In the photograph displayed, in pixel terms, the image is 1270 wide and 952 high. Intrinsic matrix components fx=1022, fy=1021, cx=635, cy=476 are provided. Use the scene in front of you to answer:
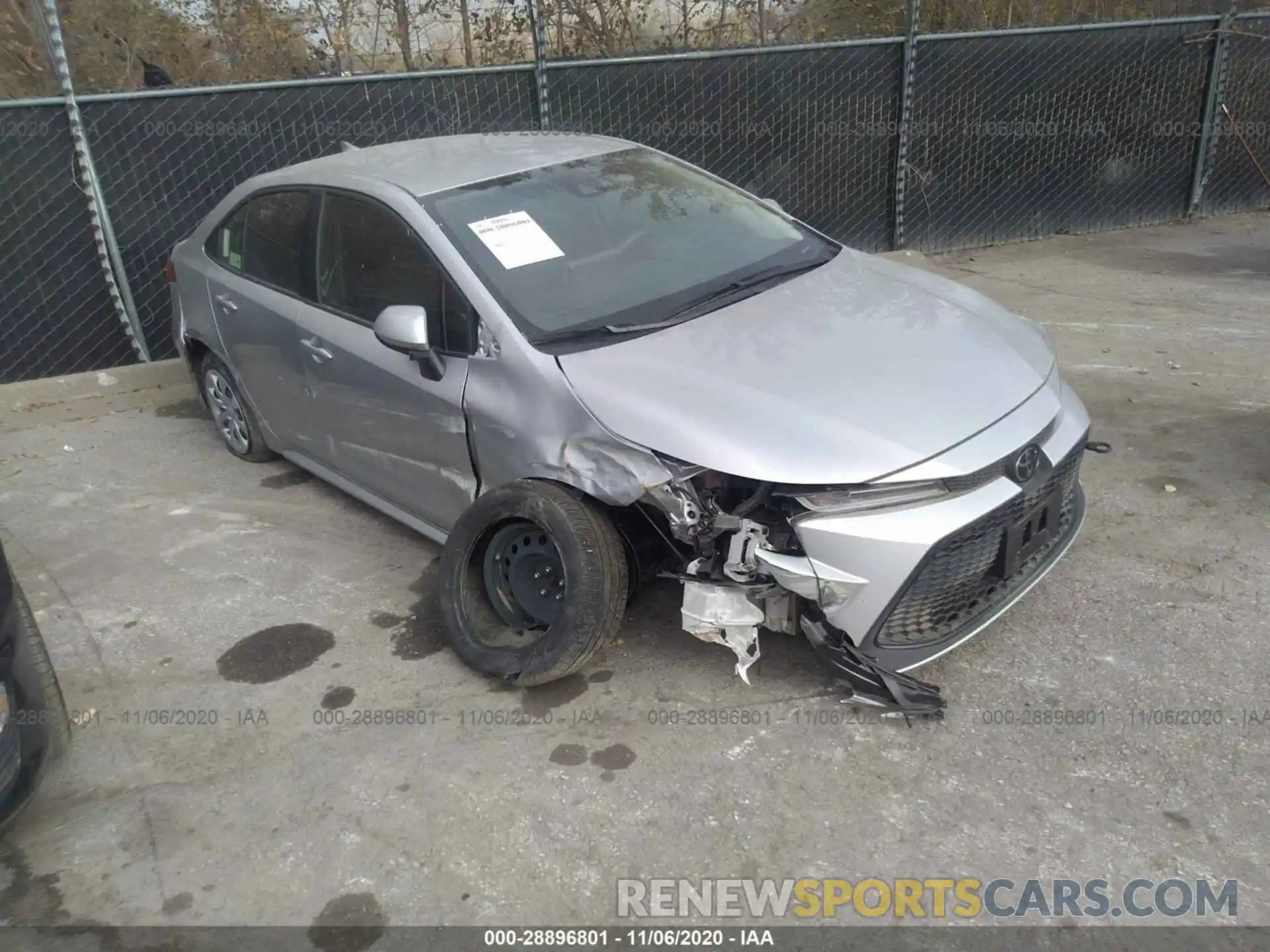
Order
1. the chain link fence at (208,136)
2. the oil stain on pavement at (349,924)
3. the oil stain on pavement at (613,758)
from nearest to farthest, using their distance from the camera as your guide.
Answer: the oil stain on pavement at (349,924) → the oil stain on pavement at (613,758) → the chain link fence at (208,136)

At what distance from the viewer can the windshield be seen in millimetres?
3648

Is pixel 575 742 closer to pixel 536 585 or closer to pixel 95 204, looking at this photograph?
pixel 536 585

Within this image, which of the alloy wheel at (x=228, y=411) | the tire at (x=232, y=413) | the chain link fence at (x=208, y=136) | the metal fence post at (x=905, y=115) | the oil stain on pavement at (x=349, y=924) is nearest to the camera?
the oil stain on pavement at (x=349, y=924)

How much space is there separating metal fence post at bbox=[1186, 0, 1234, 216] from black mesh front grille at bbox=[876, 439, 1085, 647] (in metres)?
7.99

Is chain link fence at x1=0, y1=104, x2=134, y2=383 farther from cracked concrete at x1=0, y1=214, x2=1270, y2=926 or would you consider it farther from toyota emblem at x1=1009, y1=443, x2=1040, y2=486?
toyota emblem at x1=1009, y1=443, x2=1040, y2=486

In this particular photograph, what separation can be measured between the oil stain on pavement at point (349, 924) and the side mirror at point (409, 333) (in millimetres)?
1776

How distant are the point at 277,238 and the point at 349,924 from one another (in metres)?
3.16

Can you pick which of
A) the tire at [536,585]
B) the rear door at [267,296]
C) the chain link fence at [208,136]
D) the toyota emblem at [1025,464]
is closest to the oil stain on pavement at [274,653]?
the tire at [536,585]

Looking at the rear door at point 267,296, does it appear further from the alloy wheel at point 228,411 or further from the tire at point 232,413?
the alloy wheel at point 228,411

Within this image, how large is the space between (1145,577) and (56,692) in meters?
3.74

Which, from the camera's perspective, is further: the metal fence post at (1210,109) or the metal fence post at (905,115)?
the metal fence post at (1210,109)

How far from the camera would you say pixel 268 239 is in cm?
472

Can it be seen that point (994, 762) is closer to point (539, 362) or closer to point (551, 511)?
point (551, 511)

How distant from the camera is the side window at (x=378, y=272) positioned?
369cm
